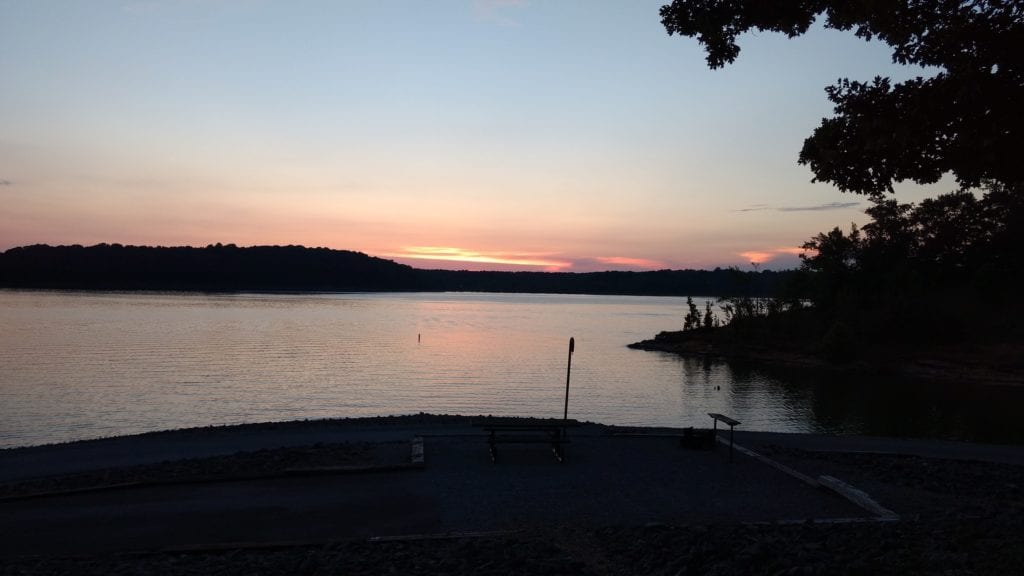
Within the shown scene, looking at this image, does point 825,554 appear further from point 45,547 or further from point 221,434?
point 221,434

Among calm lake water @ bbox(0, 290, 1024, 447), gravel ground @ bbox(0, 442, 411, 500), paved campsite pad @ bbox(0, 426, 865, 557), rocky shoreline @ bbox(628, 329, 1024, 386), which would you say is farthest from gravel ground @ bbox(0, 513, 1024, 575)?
rocky shoreline @ bbox(628, 329, 1024, 386)

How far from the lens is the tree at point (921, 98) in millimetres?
7539

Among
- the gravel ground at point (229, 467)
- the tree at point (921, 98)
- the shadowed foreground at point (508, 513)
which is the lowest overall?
the gravel ground at point (229, 467)

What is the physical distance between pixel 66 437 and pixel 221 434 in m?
8.50

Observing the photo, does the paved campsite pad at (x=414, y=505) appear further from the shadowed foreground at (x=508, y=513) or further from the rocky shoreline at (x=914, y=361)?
the rocky shoreline at (x=914, y=361)

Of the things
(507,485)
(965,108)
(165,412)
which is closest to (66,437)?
(165,412)

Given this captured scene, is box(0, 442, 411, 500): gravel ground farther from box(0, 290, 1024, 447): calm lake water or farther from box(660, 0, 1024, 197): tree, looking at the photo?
box(0, 290, 1024, 447): calm lake water

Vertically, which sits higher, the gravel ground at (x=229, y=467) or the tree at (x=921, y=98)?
the tree at (x=921, y=98)

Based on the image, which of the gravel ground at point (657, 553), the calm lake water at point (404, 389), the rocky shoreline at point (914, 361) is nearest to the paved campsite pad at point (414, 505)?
the gravel ground at point (657, 553)

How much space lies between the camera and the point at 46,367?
152 ft

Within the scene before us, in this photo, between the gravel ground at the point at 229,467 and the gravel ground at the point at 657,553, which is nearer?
the gravel ground at the point at 657,553

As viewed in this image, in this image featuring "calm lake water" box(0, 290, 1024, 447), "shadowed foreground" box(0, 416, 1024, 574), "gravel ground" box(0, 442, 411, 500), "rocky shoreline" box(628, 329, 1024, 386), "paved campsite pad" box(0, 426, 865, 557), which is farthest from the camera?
"rocky shoreline" box(628, 329, 1024, 386)

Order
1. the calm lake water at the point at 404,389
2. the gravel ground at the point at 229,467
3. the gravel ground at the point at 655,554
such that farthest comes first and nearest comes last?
the calm lake water at the point at 404,389
the gravel ground at the point at 229,467
the gravel ground at the point at 655,554

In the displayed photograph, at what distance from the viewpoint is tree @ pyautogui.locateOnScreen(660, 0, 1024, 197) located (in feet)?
24.7
